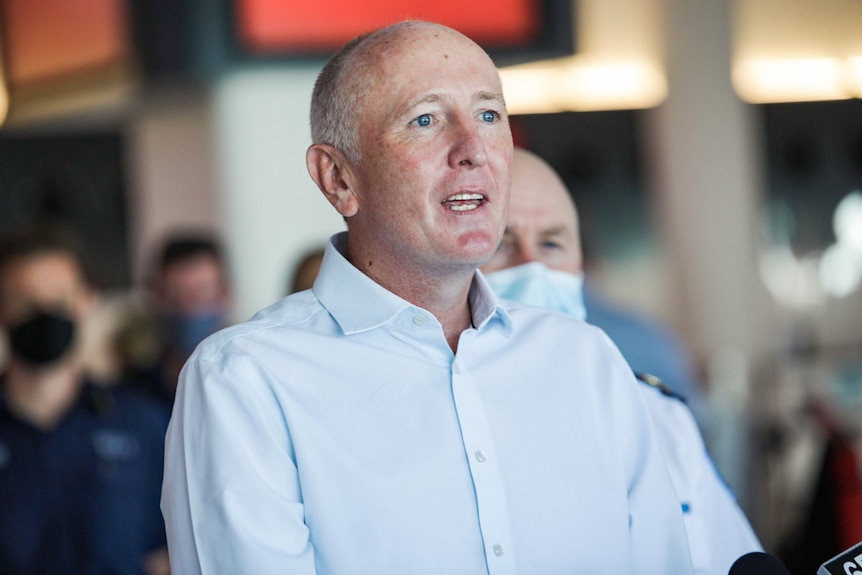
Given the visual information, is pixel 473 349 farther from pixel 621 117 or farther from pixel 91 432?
pixel 621 117

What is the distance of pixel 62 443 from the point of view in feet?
8.93

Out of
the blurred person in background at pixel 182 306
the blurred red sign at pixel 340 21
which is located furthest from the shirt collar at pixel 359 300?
the blurred red sign at pixel 340 21

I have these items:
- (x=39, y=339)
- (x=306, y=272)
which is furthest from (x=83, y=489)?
(x=306, y=272)

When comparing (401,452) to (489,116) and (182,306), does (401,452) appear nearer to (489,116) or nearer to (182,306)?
(489,116)

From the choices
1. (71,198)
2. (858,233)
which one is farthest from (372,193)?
(858,233)

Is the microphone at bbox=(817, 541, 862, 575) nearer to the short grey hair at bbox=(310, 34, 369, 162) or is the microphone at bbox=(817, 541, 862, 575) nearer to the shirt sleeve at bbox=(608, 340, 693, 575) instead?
the shirt sleeve at bbox=(608, 340, 693, 575)

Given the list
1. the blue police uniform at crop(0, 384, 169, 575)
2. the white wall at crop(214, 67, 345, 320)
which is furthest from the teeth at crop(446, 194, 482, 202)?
the white wall at crop(214, 67, 345, 320)

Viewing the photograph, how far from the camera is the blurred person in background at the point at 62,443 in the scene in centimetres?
261

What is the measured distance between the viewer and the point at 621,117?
271 inches

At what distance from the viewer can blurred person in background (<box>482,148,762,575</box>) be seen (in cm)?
187

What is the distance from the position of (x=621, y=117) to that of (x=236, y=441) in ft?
19.0

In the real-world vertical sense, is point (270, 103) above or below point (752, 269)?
above

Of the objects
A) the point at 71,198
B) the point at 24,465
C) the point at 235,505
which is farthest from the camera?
the point at 71,198

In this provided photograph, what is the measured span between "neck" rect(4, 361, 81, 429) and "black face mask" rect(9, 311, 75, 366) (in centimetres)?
4
